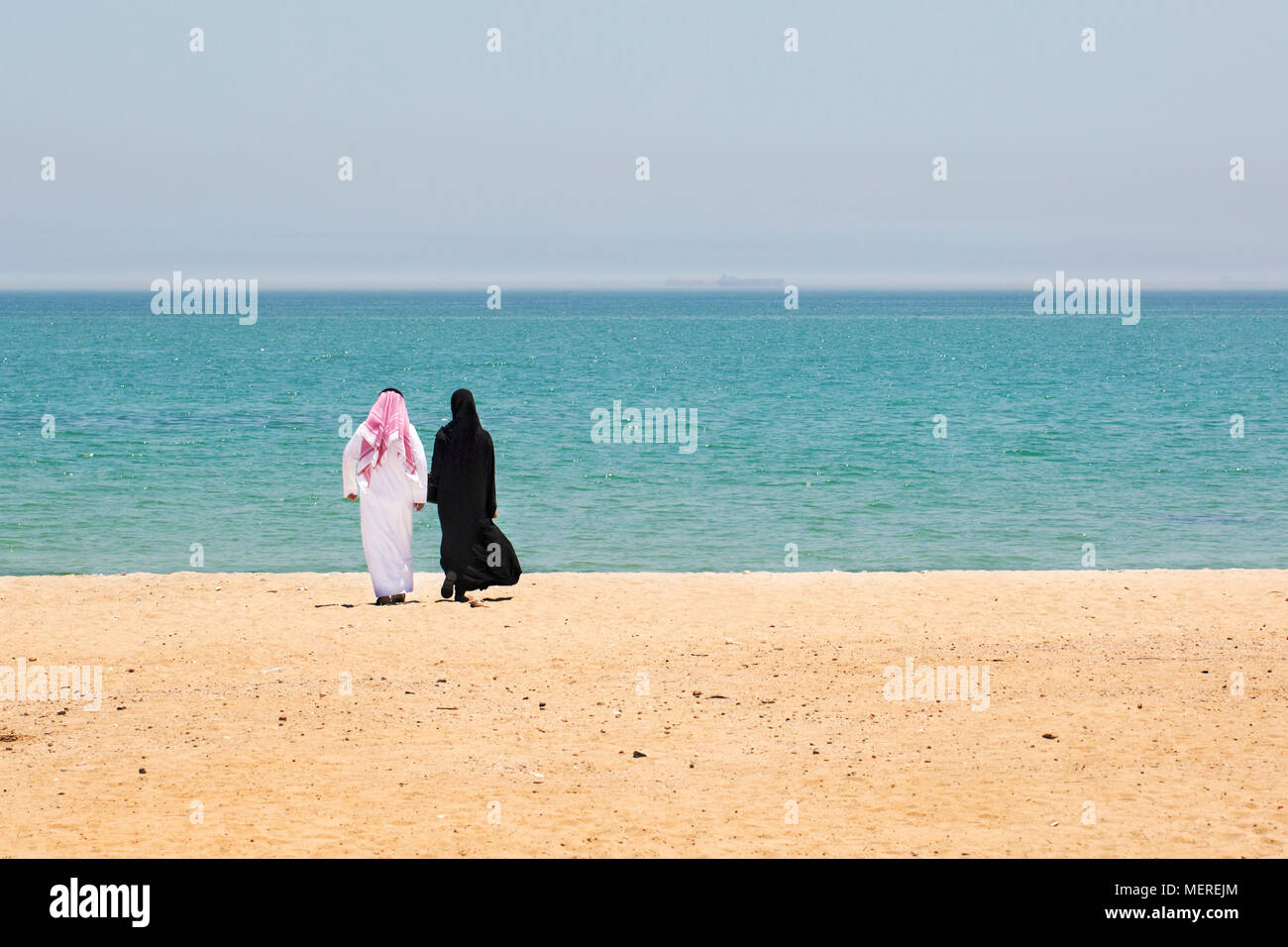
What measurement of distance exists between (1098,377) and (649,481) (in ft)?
131

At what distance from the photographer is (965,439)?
113 ft

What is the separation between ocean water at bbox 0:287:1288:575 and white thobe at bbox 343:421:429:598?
466 centimetres

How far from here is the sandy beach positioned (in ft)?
21.6

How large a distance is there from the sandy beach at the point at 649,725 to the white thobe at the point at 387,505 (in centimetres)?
37

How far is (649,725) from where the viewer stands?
8.48 m

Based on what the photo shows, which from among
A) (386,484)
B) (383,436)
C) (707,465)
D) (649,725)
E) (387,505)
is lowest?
(649,725)

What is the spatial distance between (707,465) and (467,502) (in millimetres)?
16838

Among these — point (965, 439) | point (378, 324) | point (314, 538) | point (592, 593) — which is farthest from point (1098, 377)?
point (378, 324)

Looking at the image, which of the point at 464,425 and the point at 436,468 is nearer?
the point at 464,425

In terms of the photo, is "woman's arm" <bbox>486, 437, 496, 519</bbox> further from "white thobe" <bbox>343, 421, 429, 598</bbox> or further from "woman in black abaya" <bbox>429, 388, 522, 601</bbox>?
"white thobe" <bbox>343, 421, 429, 598</bbox>

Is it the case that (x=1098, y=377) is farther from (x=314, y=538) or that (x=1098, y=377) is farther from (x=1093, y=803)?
(x=1093, y=803)

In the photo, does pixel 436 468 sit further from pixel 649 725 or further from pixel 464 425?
pixel 649 725

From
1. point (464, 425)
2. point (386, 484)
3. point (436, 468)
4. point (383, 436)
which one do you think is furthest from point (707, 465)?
point (383, 436)

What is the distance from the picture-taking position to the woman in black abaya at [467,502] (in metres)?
12.5
